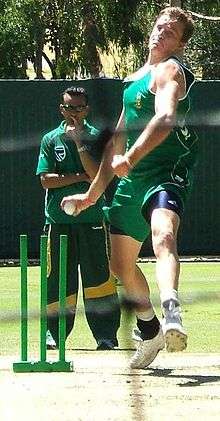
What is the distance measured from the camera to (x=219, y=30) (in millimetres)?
27859

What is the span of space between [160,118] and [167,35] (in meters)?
0.50

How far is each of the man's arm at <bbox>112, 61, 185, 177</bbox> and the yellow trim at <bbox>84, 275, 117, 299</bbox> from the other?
6.81 feet

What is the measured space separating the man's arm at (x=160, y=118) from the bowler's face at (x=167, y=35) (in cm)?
8

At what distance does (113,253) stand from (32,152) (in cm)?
807

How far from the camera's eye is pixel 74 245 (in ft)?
24.2

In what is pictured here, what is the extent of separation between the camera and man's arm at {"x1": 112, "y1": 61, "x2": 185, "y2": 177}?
5059 millimetres

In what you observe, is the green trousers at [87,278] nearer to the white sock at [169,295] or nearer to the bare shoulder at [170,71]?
the bare shoulder at [170,71]

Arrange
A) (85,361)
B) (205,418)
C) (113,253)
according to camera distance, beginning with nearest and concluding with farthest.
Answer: (205,418) < (113,253) < (85,361)

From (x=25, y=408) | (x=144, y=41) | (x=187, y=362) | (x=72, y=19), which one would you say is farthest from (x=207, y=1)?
(x=25, y=408)

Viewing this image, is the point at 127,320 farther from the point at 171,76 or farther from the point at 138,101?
the point at 171,76

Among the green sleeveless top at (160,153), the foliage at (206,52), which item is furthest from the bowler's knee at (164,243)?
the foliage at (206,52)

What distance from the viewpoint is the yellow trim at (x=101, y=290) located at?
734 cm

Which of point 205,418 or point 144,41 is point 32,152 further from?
point 205,418

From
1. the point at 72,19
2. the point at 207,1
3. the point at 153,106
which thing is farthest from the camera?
the point at 207,1
